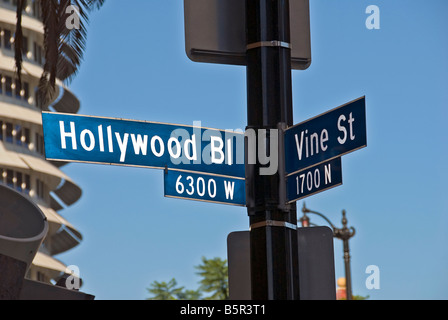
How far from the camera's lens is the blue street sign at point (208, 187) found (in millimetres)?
6820

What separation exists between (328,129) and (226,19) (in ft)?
4.18

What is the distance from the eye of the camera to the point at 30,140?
7800 centimetres

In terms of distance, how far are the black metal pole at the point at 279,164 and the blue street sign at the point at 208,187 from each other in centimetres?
8

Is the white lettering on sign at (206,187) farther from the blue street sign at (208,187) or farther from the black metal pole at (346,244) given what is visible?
Result: the black metal pole at (346,244)

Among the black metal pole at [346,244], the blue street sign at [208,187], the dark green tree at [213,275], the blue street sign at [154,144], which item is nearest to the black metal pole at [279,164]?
the blue street sign at [208,187]

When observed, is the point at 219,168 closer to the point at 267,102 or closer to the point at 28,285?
the point at 267,102

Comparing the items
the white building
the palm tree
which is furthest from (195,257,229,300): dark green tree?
the palm tree

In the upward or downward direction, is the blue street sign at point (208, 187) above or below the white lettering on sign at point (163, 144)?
below

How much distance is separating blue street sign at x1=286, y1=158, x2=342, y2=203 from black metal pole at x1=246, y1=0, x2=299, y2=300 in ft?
0.50

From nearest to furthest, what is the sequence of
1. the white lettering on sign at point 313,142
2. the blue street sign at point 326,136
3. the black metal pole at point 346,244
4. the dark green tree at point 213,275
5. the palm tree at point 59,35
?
the blue street sign at point 326,136
the white lettering on sign at point 313,142
the palm tree at point 59,35
the black metal pole at point 346,244
the dark green tree at point 213,275

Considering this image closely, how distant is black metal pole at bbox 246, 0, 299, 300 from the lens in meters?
6.67

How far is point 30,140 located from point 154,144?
239 feet

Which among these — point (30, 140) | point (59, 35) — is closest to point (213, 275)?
point (30, 140)

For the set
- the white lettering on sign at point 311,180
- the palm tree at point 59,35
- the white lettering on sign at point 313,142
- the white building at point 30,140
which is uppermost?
the white building at point 30,140
